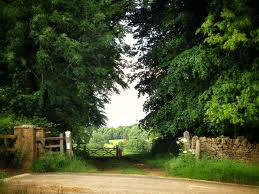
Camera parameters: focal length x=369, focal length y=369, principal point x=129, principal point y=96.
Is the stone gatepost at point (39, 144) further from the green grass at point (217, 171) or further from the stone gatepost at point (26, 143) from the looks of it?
the green grass at point (217, 171)

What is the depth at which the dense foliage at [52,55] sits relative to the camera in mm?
20406

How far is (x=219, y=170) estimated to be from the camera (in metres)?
14.6

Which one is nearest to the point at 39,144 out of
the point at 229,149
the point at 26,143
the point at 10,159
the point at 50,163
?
the point at 26,143

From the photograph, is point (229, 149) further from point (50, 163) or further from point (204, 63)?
point (50, 163)

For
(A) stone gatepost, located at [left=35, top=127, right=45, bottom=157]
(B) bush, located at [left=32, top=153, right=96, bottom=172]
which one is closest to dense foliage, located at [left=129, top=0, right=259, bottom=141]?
(B) bush, located at [left=32, top=153, right=96, bottom=172]

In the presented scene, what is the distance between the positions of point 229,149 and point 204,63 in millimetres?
5143

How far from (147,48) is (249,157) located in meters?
14.3

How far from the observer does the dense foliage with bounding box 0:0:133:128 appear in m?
20.4

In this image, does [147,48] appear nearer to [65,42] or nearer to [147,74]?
[147,74]

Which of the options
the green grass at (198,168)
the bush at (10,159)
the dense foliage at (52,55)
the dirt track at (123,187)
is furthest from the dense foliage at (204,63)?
the bush at (10,159)

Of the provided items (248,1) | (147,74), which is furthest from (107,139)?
(248,1)

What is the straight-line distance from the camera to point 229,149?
58.5 feet

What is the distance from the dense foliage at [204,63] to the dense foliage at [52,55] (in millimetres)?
3850

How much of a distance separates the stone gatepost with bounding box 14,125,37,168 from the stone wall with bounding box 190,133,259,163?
7.59 m
